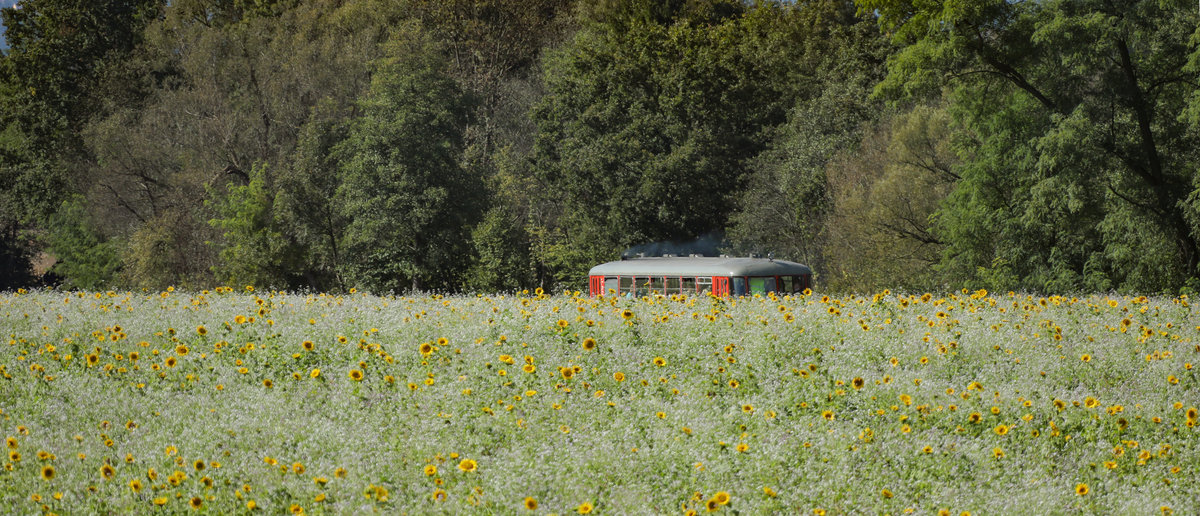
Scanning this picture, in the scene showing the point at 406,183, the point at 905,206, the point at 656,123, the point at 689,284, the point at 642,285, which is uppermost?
the point at 656,123

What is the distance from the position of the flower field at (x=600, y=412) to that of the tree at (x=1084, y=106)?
1560 centimetres

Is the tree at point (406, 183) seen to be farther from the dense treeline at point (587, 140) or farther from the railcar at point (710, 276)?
the railcar at point (710, 276)

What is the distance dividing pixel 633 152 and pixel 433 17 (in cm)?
1573

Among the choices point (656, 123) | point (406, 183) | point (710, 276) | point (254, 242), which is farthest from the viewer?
point (254, 242)

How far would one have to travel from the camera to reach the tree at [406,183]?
4181 cm

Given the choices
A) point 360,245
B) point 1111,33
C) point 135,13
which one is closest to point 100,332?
point 1111,33

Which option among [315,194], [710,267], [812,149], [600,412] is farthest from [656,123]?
[600,412]

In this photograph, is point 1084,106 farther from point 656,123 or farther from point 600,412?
point 600,412

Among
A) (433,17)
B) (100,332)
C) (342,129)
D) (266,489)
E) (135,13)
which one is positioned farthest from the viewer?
(135,13)

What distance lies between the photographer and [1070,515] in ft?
21.2

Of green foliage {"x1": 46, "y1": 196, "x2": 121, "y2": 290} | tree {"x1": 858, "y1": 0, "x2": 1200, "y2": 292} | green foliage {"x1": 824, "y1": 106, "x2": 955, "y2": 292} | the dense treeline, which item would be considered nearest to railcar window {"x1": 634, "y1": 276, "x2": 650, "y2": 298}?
tree {"x1": 858, "y1": 0, "x2": 1200, "y2": 292}

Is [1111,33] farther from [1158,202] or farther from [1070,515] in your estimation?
[1070,515]

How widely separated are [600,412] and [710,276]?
50.3 ft

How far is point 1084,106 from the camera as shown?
83.4 feet
